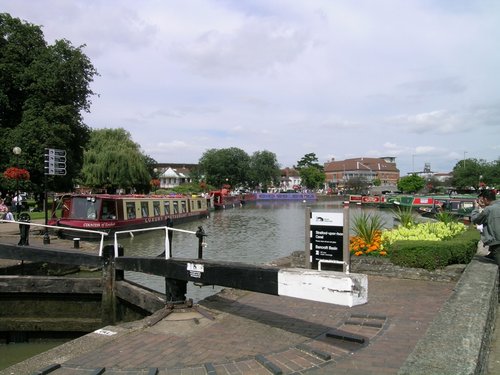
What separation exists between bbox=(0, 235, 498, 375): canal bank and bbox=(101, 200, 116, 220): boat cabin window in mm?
17454

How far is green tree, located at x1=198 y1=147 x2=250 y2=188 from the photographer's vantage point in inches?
4016

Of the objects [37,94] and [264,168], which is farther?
[264,168]

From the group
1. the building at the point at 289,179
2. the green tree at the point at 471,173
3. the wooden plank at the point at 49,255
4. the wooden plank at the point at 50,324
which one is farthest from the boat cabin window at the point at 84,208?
the building at the point at 289,179

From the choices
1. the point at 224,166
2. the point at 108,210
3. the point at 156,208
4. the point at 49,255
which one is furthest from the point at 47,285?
the point at 224,166

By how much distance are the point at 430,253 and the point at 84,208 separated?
18315 millimetres

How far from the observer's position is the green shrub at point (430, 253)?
867 cm

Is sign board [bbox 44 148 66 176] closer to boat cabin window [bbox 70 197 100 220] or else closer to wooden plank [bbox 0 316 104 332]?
boat cabin window [bbox 70 197 100 220]

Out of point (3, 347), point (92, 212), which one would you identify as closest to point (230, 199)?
point (92, 212)

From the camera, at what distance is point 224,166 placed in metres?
102

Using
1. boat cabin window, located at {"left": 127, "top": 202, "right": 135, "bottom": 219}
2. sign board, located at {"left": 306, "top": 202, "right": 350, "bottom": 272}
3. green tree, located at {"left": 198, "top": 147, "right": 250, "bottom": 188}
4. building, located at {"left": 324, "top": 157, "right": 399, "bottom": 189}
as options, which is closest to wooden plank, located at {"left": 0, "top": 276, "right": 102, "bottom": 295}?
sign board, located at {"left": 306, "top": 202, "right": 350, "bottom": 272}

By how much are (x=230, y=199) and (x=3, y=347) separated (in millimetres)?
56899

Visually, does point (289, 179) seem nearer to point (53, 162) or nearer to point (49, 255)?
point (53, 162)

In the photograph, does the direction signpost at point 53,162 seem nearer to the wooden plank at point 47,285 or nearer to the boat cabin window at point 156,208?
the wooden plank at point 47,285

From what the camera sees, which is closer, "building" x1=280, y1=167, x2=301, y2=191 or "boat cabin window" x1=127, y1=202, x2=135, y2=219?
"boat cabin window" x1=127, y1=202, x2=135, y2=219
